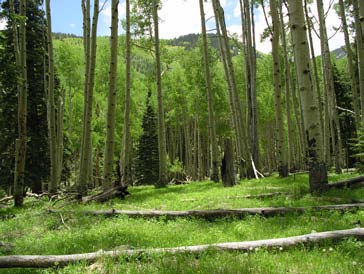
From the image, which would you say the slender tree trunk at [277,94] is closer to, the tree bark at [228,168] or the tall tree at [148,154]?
the tree bark at [228,168]

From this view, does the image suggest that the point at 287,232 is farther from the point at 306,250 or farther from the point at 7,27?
the point at 7,27

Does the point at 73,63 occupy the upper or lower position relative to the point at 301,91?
upper

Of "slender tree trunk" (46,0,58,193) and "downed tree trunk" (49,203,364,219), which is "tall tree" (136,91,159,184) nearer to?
"slender tree trunk" (46,0,58,193)

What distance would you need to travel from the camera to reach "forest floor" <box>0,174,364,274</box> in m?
4.07

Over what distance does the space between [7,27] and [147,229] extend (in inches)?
756

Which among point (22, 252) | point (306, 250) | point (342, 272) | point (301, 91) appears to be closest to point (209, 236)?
point (306, 250)

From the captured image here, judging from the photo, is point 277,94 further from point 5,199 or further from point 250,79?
point 5,199

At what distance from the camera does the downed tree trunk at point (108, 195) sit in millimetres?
11633

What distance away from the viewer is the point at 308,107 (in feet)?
30.3

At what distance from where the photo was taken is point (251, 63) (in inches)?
728

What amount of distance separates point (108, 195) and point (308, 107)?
686 centimetres

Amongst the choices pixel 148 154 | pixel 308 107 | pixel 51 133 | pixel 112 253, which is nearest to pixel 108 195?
pixel 51 133

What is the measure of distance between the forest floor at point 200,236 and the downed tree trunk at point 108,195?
2.24 ft

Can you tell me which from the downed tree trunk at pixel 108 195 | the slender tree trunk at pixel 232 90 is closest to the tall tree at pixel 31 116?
the downed tree trunk at pixel 108 195
